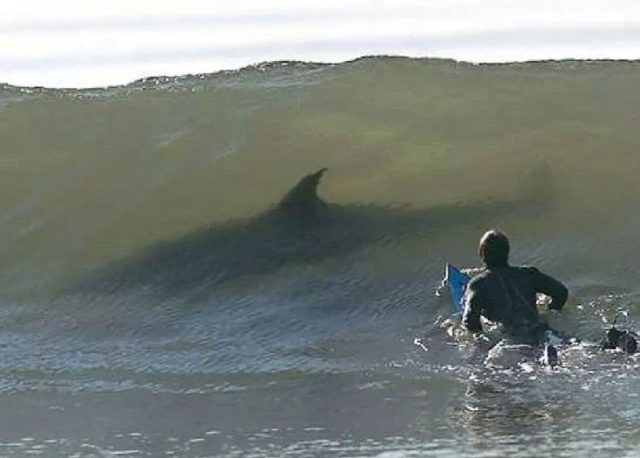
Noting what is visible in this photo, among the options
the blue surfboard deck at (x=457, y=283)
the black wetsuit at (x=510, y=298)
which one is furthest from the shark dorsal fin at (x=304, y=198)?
the black wetsuit at (x=510, y=298)

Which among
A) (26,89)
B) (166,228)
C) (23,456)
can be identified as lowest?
(23,456)

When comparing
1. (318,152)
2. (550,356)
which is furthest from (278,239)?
(550,356)

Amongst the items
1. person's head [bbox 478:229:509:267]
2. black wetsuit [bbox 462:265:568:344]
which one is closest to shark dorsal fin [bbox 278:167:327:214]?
person's head [bbox 478:229:509:267]

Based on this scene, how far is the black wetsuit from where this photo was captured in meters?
10.3

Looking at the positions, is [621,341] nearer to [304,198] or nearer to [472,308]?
[472,308]

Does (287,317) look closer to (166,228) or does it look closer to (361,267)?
(361,267)

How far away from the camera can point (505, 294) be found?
34.2 feet

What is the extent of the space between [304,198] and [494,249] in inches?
162

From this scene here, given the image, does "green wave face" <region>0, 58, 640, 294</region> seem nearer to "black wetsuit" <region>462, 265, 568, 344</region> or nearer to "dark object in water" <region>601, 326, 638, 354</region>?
"black wetsuit" <region>462, 265, 568, 344</region>

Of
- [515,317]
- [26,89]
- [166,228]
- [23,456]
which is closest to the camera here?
[23,456]

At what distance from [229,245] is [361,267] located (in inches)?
57.9

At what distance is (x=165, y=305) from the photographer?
12695 mm

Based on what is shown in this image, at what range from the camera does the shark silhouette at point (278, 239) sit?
43.9 ft

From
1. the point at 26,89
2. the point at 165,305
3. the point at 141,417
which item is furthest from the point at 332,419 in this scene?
the point at 26,89
